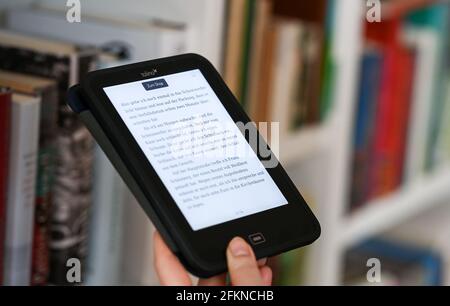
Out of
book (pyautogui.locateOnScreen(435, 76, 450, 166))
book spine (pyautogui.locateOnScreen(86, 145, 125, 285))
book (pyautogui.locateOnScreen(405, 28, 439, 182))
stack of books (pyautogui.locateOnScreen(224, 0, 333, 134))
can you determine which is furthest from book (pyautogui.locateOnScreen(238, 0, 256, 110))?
book (pyautogui.locateOnScreen(435, 76, 450, 166))

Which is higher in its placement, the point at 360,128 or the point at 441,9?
the point at 441,9

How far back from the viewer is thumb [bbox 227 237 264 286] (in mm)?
608

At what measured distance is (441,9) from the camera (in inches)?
60.9

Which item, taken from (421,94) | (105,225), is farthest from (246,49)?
(421,94)

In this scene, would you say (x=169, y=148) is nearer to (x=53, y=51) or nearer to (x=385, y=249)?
(x=53, y=51)

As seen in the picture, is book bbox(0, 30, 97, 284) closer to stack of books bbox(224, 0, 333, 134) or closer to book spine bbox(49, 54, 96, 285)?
book spine bbox(49, 54, 96, 285)

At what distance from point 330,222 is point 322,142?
14 cm

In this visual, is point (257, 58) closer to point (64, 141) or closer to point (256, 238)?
point (64, 141)

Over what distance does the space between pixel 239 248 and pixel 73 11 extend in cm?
41

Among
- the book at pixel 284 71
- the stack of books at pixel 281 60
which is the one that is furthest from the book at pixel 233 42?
the book at pixel 284 71

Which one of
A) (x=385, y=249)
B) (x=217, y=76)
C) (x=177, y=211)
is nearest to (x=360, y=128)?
(x=385, y=249)

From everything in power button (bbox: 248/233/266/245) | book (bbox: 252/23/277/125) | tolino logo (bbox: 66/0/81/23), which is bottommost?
power button (bbox: 248/233/266/245)

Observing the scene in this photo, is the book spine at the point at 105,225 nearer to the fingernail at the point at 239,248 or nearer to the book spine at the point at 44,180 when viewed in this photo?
the book spine at the point at 44,180

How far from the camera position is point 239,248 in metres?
0.63
